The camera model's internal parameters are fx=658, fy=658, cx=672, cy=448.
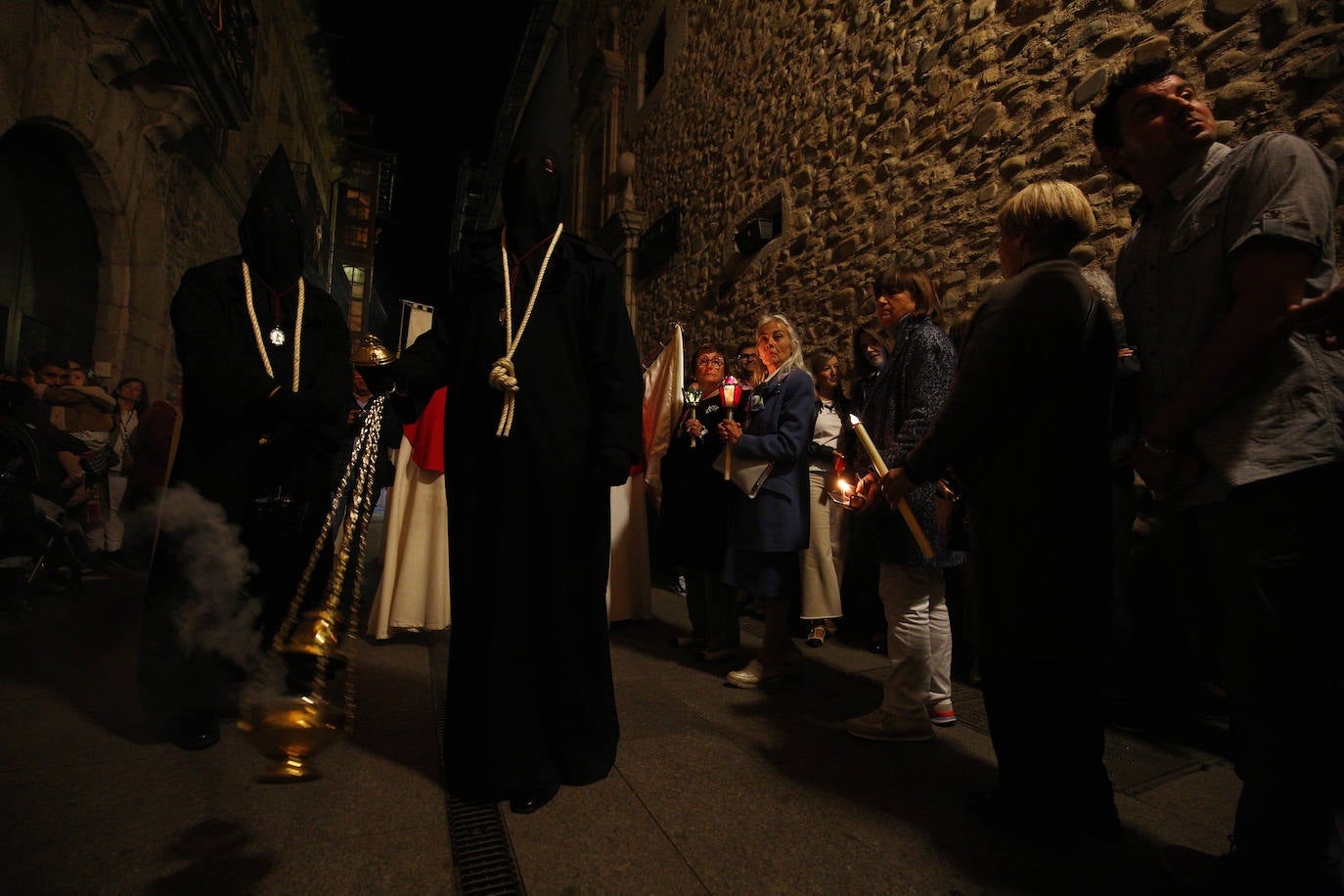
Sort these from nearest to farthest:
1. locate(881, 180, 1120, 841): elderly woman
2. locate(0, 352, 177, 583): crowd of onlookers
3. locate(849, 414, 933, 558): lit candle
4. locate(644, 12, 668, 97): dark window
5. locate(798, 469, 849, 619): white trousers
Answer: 1. locate(881, 180, 1120, 841): elderly woman
2. locate(849, 414, 933, 558): lit candle
3. locate(798, 469, 849, 619): white trousers
4. locate(0, 352, 177, 583): crowd of onlookers
5. locate(644, 12, 668, 97): dark window

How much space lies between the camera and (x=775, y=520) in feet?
11.1

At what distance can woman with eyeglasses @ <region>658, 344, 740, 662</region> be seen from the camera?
384 centimetres

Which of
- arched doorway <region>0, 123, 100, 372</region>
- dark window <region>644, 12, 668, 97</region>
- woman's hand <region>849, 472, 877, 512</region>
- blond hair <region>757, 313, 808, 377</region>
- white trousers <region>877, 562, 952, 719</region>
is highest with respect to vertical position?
dark window <region>644, 12, 668, 97</region>

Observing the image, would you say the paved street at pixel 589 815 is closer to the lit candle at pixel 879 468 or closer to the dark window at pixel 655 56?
the lit candle at pixel 879 468

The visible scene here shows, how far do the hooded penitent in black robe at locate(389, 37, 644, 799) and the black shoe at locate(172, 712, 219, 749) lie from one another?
3.37ft

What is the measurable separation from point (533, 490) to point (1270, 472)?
1.85 meters

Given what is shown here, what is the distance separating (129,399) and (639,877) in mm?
7547

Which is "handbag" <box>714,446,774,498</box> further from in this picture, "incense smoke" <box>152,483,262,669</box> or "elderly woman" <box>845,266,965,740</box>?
"incense smoke" <box>152,483,262,669</box>

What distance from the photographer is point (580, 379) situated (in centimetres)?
227

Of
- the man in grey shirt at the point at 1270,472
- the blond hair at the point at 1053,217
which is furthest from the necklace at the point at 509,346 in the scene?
the man in grey shirt at the point at 1270,472

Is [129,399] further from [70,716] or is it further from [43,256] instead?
[70,716]

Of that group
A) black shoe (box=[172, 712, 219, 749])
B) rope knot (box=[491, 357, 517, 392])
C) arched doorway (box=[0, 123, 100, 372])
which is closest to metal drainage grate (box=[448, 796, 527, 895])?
black shoe (box=[172, 712, 219, 749])

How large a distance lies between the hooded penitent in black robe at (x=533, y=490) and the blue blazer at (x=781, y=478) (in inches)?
52.2

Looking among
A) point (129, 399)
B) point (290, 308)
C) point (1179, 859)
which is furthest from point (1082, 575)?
point (129, 399)
